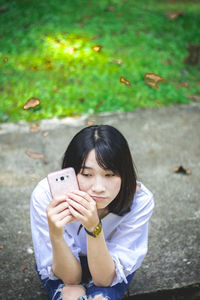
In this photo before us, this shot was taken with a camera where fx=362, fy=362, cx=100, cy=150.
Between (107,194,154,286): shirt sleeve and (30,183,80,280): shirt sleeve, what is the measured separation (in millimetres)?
227

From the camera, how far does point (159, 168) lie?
332 cm

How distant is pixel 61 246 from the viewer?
68.6 inches

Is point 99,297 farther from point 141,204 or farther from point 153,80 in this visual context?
point 153,80

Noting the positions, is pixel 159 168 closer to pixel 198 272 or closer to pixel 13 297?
pixel 198 272

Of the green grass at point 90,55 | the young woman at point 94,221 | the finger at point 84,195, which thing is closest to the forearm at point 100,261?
the young woman at point 94,221

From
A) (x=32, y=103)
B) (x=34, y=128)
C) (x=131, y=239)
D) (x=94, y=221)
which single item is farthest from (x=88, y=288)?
(x=32, y=103)

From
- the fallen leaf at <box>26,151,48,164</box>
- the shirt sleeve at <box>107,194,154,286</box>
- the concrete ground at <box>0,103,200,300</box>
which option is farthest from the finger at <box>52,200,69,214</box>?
the fallen leaf at <box>26,151,48,164</box>

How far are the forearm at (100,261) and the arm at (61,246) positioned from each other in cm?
10

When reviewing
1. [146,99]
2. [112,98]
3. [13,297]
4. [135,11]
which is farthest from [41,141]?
[135,11]

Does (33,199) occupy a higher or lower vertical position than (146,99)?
higher

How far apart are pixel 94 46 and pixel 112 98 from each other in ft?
3.57

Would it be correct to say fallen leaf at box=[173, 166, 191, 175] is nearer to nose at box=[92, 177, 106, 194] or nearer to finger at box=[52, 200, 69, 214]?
nose at box=[92, 177, 106, 194]

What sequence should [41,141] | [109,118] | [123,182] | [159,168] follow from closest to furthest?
[123,182] → [159,168] → [41,141] → [109,118]

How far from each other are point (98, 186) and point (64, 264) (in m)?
0.47
